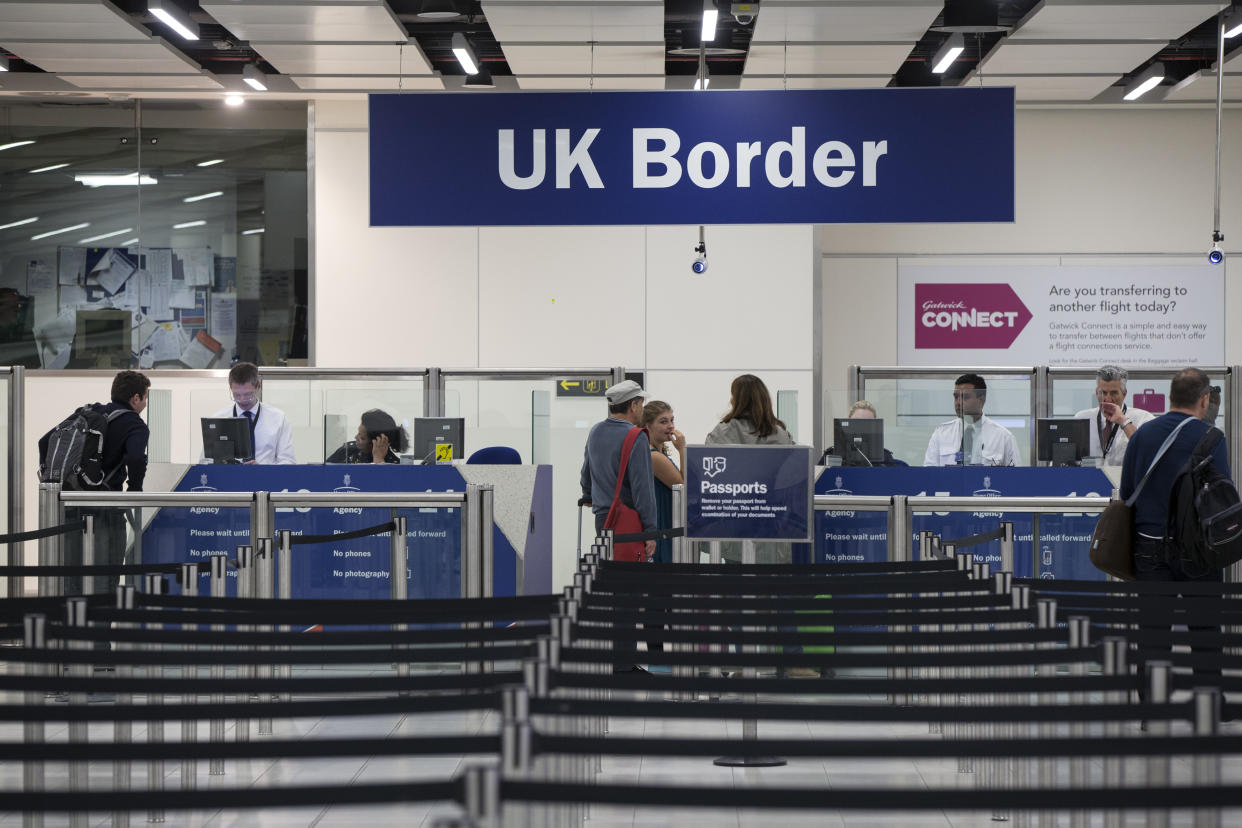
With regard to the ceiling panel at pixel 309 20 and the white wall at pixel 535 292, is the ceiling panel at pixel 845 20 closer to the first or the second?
the ceiling panel at pixel 309 20

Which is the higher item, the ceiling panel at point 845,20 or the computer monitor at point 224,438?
the ceiling panel at point 845,20

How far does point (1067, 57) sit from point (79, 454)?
709cm

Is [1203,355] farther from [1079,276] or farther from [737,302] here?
[737,302]

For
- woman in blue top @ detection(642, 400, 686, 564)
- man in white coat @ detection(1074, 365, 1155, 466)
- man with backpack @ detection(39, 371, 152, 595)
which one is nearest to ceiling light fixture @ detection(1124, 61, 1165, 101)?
man in white coat @ detection(1074, 365, 1155, 466)

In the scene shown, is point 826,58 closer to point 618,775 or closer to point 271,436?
point 271,436

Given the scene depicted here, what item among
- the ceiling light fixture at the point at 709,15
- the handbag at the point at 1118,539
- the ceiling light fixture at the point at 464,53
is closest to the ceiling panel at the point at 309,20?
the ceiling light fixture at the point at 464,53

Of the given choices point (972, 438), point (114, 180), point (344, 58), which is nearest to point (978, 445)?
point (972, 438)

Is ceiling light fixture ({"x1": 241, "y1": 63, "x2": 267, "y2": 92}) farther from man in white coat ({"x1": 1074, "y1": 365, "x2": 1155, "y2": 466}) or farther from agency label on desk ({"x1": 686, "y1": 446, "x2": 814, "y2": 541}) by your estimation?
man in white coat ({"x1": 1074, "y1": 365, "x2": 1155, "y2": 466})

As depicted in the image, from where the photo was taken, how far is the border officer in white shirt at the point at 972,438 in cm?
816

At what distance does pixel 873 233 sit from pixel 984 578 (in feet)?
28.5

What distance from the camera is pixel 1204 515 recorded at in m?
5.32

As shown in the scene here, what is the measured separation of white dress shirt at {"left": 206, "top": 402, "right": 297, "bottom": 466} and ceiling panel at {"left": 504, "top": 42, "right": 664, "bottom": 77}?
3.02 m

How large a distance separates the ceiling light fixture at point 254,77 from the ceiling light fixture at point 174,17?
1.23 metres

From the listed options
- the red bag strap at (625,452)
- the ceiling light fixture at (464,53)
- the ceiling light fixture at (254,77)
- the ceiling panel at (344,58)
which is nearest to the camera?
the red bag strap at (625,452)
